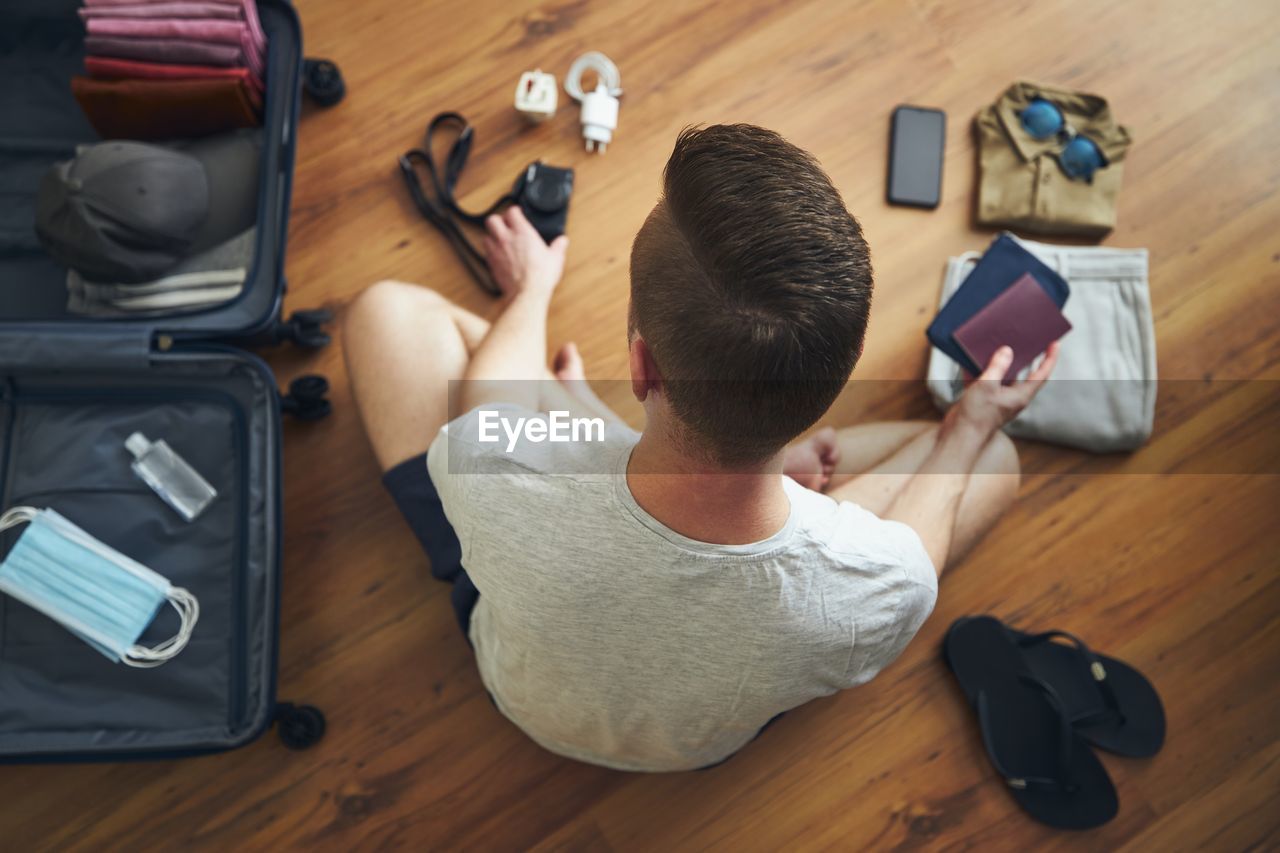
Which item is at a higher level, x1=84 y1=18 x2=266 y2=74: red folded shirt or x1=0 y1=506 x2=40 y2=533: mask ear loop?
x1=84 y1=18 x2=266 y2=74: red folded shirt

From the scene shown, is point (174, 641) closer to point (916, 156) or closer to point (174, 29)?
point (174, 29)

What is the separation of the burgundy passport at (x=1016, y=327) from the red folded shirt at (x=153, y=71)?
1.05m

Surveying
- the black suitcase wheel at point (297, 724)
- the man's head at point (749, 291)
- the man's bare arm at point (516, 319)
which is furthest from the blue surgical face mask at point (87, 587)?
the man's head at point (749, 291)

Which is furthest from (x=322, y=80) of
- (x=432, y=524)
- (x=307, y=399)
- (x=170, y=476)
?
(x=432, y=524)

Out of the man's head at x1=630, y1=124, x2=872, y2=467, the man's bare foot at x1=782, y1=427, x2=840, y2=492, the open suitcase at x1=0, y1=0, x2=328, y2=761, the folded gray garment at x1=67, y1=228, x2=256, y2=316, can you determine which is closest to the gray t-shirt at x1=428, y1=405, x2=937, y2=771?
the man's head at x1=630, y1=124, x2=872, y2=467

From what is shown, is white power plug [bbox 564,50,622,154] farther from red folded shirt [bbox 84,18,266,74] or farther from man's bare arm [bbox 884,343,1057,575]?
man's bare arm [bbox 884,343,1057,575]

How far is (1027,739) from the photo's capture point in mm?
1219

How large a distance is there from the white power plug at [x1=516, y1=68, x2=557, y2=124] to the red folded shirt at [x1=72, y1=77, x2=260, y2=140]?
14.9 inches

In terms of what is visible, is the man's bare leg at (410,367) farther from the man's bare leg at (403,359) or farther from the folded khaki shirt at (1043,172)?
the folded khaki shirt at (1043,172)

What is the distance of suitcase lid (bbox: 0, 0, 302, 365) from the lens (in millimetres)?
1062

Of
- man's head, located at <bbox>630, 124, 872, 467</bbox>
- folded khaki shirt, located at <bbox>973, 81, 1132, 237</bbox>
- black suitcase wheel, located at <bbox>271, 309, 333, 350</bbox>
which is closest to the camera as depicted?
man's head, located at <bbox>630, 124, 872, 467</bbox>

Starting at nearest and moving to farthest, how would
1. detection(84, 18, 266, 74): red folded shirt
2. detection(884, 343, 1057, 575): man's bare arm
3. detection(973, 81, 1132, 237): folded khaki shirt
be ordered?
detection(884, 343, 1057, 575): man's bare arm, detection(84, 18, 266, 74): red folded shirt, detection(973, 81, 1132, 237): folded khaki shirt

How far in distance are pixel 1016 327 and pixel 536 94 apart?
2.58ft

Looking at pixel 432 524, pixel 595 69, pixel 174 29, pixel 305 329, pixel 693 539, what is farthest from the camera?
pixel 595 69
